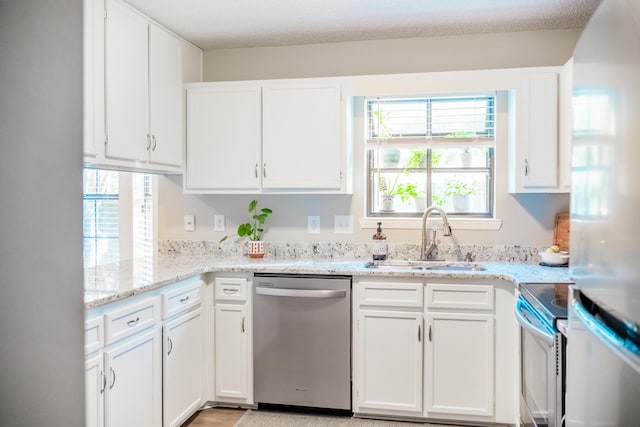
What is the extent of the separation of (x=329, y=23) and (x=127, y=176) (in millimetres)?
1652

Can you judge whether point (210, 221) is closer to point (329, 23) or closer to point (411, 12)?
point (329, 23)

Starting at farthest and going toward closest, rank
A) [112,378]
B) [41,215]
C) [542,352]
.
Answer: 1. [112,378]
2. [542,352]
3. [41,215]

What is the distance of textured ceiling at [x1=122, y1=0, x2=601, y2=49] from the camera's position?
8.75 feet

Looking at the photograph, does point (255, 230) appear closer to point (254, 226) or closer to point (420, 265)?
point (254, 226)

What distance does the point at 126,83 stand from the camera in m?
2.60

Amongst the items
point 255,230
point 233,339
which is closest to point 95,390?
point 233,339

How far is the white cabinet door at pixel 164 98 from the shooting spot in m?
2.87

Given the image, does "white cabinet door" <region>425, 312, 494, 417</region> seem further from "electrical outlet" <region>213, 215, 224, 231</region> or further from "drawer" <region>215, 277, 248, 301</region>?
"electrical outlet" <region>213, 215, 224, 231</region>

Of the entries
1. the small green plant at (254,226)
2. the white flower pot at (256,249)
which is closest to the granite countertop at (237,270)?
the white flower pot at (256,249)

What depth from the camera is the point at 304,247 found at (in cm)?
336

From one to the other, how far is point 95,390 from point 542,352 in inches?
69.1

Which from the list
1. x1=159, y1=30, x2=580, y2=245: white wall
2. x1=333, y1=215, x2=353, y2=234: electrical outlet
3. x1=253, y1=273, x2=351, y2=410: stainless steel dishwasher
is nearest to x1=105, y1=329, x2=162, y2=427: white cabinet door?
x1=253, y1=273, x2=351, y2=410: stainless steel dishwasher

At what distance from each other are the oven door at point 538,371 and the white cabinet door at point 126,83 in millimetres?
2178

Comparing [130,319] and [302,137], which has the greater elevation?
[302,137]
